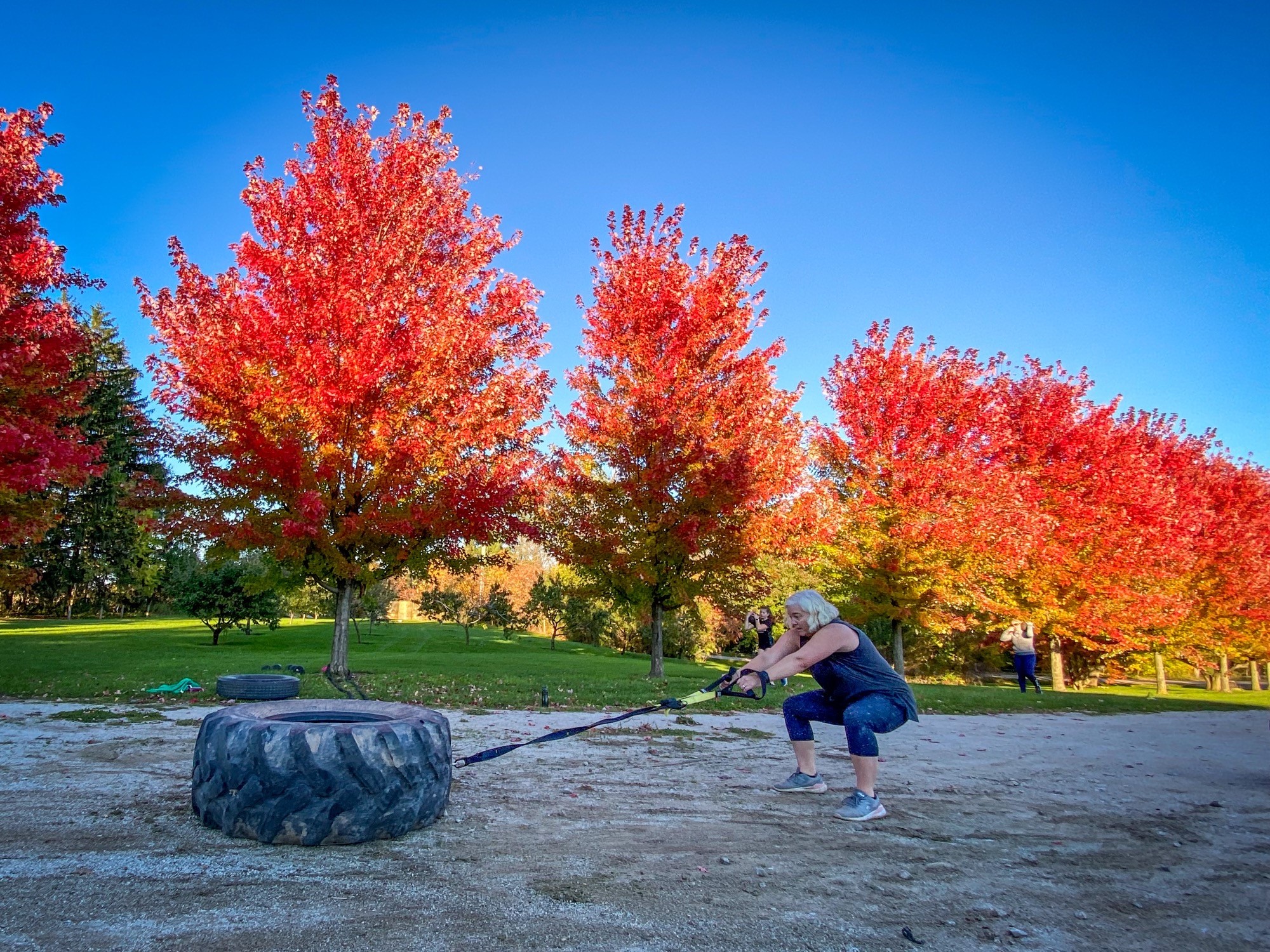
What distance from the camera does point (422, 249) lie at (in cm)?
1391

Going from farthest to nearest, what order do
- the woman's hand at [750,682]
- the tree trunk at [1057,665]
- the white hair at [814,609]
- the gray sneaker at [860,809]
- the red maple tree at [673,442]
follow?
the tree trunk at [1057,665] → the red maple tree at [673,442] → the white hair at [814,609] → the woman's hand at [750,682] → the gray sneaker at [860,809]

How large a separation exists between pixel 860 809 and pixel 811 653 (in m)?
0.99

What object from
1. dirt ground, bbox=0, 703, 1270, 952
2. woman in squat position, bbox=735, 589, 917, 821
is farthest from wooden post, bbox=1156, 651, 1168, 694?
woman in squat position, bbox=735, 589, 917, 821

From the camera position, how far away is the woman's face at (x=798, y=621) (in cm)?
505

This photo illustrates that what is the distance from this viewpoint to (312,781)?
380 cm

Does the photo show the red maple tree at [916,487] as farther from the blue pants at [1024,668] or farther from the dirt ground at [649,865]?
the dirt ground at [649,865]

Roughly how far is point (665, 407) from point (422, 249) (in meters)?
5.95

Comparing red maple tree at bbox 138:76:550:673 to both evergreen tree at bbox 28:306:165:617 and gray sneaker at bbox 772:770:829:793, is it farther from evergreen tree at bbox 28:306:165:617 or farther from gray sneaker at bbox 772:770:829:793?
Result: evergreen tree at bbox 28:306:165:617

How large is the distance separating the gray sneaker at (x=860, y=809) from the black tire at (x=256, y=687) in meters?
7.42

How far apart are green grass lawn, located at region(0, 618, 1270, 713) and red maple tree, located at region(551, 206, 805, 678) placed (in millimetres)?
2684

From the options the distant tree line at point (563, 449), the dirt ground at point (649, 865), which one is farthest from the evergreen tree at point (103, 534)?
the dirt ground at point (649, 865)

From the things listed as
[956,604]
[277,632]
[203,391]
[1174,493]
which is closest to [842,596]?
[956,604]

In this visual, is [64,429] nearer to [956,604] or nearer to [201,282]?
[201,282]

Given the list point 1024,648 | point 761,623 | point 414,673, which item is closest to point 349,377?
point 414,673
